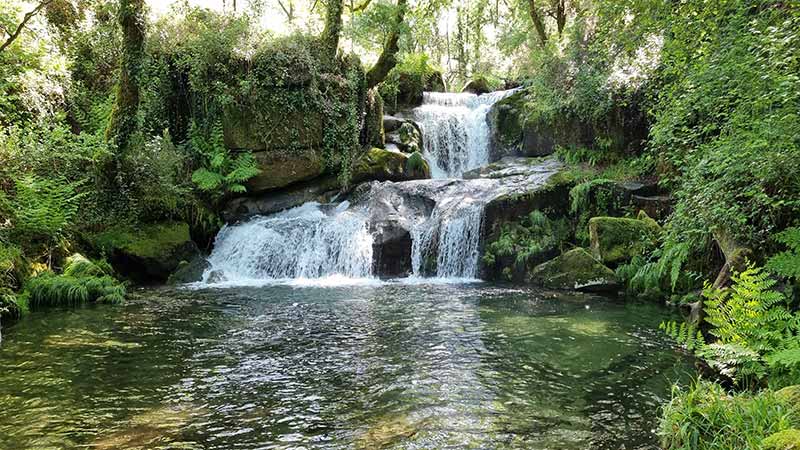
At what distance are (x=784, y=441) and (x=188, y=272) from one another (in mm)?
12131

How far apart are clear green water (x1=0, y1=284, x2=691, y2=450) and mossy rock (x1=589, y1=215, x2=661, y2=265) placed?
7.41 ft

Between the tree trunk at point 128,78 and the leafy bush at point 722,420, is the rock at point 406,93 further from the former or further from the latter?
the leafy bush at point 722,420

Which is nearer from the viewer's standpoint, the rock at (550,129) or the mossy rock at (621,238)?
the mossy rock at (621,238)

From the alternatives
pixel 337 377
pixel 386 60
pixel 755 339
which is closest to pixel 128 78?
pixel 386 60

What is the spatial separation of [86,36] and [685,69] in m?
15.9

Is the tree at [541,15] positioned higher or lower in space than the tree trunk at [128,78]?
higher

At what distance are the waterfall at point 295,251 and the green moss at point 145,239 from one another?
1120mm

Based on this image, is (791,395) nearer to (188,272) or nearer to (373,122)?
(188,272)

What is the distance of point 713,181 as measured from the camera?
21.8 ft

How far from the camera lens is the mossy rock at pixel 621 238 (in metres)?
10.8

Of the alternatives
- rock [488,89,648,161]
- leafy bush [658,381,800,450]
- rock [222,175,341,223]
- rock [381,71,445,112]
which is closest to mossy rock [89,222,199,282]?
rock [222,175,341,223]

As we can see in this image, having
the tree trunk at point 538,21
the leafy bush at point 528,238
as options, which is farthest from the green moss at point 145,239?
the tree trunk at point 538,21

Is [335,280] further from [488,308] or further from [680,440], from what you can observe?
[680,440]

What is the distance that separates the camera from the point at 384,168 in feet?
55.1
